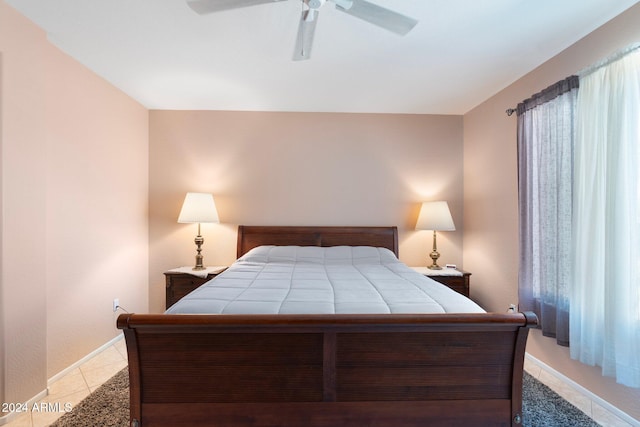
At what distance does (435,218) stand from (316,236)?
1322 millimetres

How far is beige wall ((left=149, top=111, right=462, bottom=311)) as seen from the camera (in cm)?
332

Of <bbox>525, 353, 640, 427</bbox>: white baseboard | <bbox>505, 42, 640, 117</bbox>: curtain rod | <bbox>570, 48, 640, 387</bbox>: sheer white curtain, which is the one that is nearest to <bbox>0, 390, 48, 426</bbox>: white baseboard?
<bbox>570, 48, 640, 387</bbox>: sheer white curtain

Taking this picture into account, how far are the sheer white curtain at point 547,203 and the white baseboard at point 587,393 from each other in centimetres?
32

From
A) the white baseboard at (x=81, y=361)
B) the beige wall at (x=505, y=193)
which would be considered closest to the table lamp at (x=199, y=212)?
the white baseboard at (x=81, y=361)

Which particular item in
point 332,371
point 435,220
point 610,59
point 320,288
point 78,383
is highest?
point 610,59

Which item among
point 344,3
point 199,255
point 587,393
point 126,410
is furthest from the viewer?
point 199,255

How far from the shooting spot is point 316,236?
3.28 m

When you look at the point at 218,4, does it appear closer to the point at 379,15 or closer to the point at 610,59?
the point at 379,15

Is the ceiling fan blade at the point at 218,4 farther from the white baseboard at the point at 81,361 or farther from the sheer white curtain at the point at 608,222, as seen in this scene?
the white baseboard at the point at 81,361

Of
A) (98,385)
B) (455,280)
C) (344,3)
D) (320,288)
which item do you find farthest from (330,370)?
(455,280)

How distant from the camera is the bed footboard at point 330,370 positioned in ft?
4.00

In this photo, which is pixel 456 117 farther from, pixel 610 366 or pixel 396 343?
pixel 396 343

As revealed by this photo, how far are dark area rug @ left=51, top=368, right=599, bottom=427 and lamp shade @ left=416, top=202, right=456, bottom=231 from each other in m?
1.49

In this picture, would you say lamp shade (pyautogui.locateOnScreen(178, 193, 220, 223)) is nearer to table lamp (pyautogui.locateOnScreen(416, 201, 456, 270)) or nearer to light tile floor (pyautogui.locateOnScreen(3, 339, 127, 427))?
light tile floor (pyautogui.locateOnScreen(3, 339, 127, 427))
